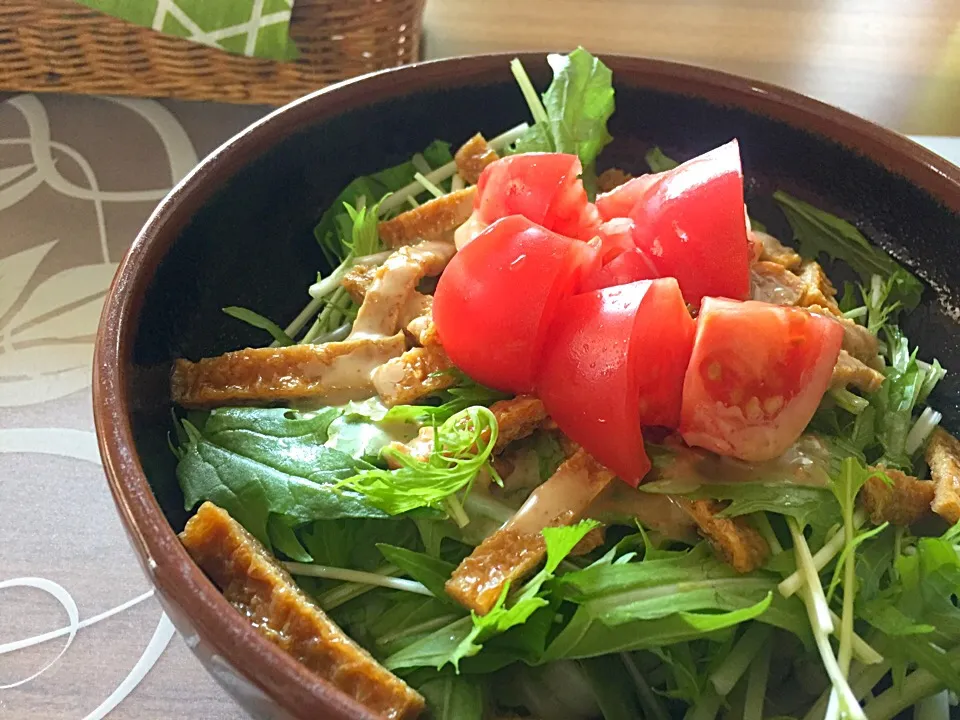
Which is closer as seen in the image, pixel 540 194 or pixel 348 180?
pixel 540 194

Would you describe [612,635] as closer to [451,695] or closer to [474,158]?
[451,695]

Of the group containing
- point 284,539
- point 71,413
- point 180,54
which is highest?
point 180,54

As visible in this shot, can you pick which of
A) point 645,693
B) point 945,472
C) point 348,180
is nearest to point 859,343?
point 945,472

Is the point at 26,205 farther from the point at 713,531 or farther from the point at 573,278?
the point at 713,531

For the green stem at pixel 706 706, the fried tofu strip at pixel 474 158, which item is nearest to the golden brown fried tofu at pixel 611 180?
the fried tofu strip at pixel 474 158

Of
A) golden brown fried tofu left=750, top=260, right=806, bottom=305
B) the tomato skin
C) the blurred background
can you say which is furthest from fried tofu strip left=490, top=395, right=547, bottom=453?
the blurred background

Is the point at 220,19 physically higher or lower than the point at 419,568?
higher
